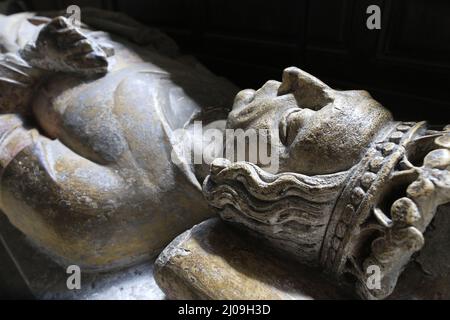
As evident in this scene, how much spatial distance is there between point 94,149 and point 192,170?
1.23ft

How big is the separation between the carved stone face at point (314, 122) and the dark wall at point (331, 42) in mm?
669

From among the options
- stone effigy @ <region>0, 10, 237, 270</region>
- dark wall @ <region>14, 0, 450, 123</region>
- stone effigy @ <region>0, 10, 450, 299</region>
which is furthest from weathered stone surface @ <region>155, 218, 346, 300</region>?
dark wall @ <region>14, 0, 450, 123</region>

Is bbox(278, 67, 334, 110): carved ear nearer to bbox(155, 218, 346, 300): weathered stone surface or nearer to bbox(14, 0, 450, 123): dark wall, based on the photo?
bbox(155, 218, 346, 300): weathered stone surface

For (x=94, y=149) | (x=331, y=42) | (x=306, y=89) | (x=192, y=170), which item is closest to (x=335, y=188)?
(x=306, y=89)

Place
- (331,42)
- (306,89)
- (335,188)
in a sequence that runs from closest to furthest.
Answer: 1. (335,188)
2. (306,89)
3. (331,42)

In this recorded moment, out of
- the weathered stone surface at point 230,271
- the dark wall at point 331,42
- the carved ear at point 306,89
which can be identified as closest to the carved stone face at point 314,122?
the carved ear at point 306,89

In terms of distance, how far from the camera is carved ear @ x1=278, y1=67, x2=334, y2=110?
1.16 meters

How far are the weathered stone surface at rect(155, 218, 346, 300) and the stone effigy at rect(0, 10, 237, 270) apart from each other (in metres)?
0.26

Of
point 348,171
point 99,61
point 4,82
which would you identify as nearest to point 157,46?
point 99,61

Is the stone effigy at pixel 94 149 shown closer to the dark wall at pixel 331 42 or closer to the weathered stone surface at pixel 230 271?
the weathered stone surface at pixel 230 271

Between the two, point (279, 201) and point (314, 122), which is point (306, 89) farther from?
point (279, 201)

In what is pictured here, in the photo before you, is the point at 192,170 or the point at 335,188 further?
the point at 192,170

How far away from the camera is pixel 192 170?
1445 millimetres

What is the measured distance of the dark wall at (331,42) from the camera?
5.34ft
